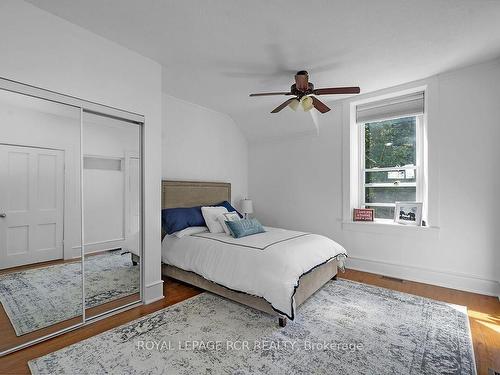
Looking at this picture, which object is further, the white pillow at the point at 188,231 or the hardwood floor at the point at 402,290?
the white pillow at the point at 188,231

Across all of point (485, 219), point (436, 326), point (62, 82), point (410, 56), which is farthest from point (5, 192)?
point (485, 219)

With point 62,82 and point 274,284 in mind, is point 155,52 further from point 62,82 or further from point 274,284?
point 274,284

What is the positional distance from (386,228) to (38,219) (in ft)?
13.3

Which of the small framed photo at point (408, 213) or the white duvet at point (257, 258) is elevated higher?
the small framed photo at point (408, 213)

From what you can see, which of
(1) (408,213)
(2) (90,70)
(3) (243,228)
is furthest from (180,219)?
(1) (408,213)

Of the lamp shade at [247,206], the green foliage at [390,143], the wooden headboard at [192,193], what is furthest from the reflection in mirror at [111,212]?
the green foliage at [390,143]

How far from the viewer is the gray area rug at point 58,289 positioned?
203 cm

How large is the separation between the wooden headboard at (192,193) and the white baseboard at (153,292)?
1.17 m

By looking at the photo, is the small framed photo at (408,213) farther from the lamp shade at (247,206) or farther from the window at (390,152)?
the lamp shade at (247,206)

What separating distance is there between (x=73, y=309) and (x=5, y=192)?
3.81ft

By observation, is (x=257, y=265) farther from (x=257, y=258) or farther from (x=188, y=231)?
(x=188, y=231)

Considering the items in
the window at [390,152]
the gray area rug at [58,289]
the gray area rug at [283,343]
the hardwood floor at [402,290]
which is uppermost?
the window at [390,152]

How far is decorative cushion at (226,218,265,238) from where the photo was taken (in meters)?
3.22

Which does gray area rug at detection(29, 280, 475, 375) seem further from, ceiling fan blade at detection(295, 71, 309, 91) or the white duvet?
ceiling fan blade at detection(295, 71, 309, 91)
